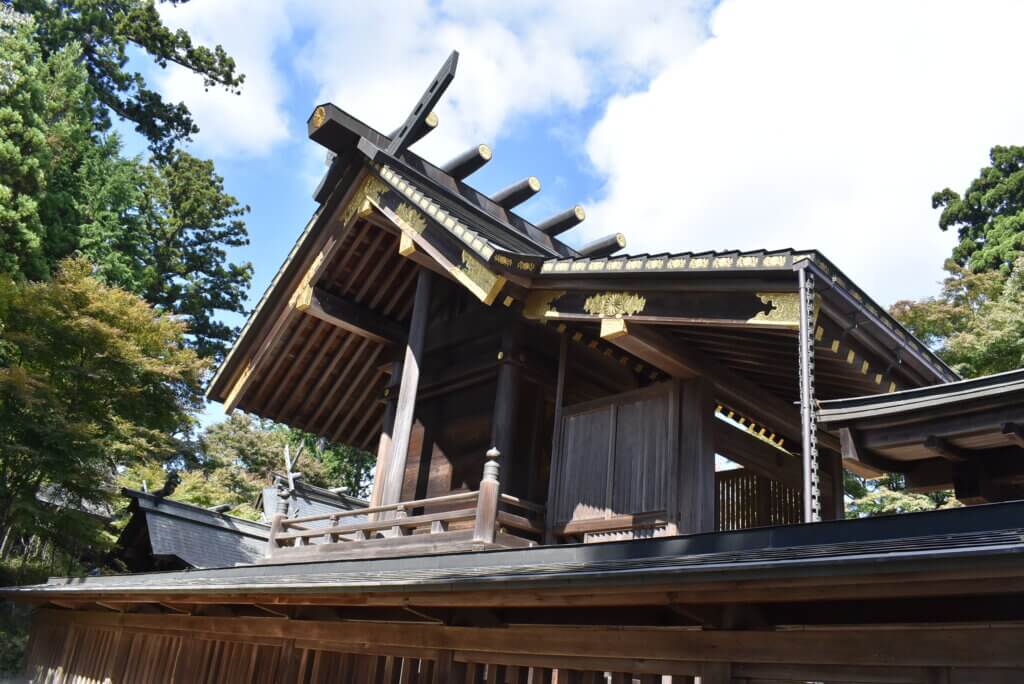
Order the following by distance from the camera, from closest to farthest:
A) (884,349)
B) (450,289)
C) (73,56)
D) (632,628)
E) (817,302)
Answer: (632,628), (817,302), (884,349), (450,289), (73,56)

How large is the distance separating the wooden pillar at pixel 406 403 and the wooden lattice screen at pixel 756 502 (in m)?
3.76

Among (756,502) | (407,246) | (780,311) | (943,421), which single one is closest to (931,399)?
(943,421)

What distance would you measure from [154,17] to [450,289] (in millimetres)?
26055

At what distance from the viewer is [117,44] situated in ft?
103

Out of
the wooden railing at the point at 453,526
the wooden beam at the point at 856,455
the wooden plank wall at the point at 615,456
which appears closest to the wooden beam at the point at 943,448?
the wooden beam at the point at 856,455

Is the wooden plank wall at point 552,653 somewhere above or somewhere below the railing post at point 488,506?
below

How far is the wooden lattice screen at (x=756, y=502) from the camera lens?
9.71m

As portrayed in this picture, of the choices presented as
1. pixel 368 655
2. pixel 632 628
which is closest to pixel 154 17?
pixel 368 655

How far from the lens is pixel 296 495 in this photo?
2083cm

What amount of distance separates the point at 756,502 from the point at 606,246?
5.15 meters

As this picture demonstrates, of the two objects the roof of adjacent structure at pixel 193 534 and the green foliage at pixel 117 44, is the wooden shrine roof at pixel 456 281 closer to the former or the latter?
the roof of adjacent structure at pixel 193 534

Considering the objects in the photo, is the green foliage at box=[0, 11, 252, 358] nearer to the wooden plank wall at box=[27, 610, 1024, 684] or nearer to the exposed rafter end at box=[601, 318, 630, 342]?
the wooden plank wall at box=[27, 610, 1024, 684]

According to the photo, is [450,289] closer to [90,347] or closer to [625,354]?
[625,354]

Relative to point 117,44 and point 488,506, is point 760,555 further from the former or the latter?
point 117,44
